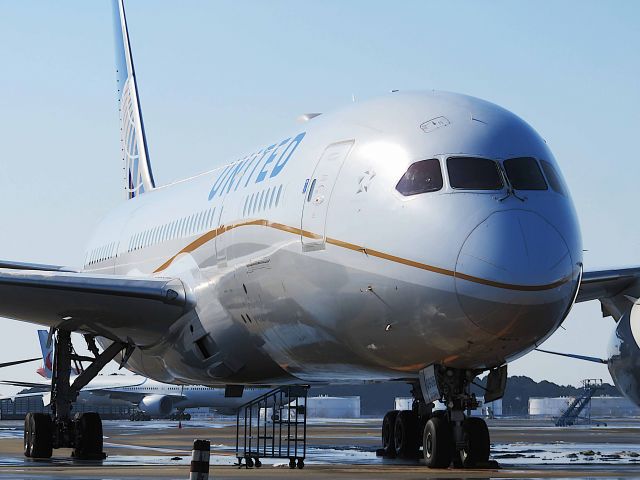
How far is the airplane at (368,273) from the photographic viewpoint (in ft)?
49.0

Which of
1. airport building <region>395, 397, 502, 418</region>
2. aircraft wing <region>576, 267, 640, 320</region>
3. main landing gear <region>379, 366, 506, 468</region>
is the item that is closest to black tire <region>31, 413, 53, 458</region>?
main landing gear <region>379, 366, 506, 468</region>

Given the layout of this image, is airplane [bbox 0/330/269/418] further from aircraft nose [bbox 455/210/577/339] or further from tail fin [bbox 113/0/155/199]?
aircraft nose [bbox 455/210/577/339]

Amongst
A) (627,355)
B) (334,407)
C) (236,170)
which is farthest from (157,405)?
(627,355)

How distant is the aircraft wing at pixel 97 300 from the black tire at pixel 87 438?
1.87 m

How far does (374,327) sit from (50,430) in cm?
937

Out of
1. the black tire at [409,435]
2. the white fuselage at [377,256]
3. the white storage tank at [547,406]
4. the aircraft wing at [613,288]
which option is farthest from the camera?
the white storage tank at [547,406]

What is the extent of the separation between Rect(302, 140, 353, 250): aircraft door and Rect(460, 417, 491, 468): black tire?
2976 millimetres

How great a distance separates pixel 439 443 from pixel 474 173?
11.1ft

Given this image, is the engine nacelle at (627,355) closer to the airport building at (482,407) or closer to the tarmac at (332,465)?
the tarmac at (332,465)

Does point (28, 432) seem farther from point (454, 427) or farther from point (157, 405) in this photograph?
point (157, 405)

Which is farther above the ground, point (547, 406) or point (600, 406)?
point (547, 406)

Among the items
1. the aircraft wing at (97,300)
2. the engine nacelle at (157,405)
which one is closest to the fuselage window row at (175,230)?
the aircraft wing at (97,300)

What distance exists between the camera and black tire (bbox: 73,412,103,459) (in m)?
22.9

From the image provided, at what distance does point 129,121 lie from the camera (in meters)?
35.8
